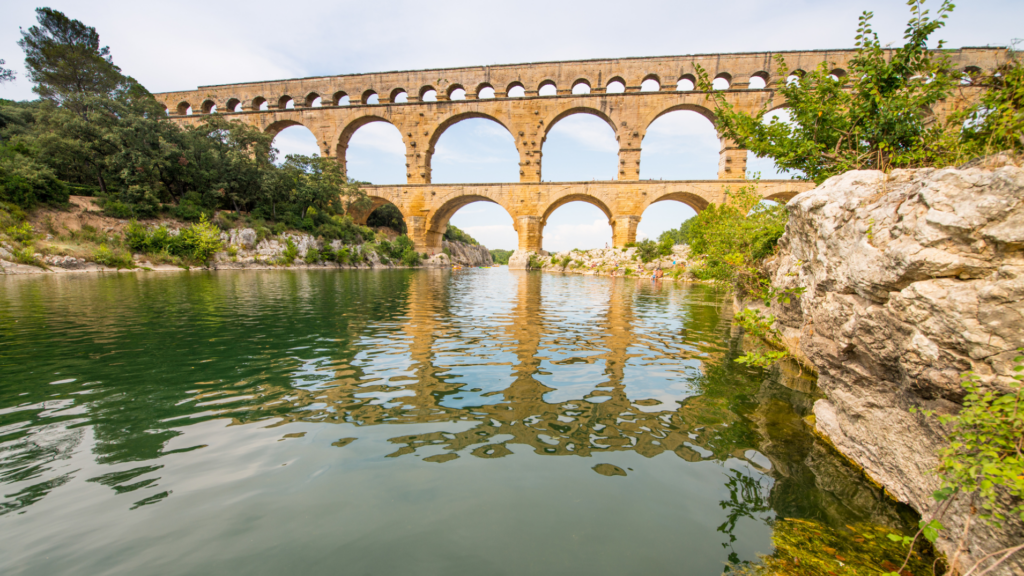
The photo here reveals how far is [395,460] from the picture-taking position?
8.31 ft

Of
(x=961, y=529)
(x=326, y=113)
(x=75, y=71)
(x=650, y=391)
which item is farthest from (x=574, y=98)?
(x=75, y=71)

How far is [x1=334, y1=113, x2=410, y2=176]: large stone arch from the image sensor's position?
102ft

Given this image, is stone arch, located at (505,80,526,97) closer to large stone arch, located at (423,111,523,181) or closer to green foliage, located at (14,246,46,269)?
large stone arch, located at (423,111,523,181)

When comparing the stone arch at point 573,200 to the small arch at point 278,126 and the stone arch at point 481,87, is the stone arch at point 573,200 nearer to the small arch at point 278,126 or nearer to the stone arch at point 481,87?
the stone arch at point 481,87

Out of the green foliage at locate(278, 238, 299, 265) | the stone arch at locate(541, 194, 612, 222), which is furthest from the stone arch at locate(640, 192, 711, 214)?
the green foliage at locate(278, 238, 299, 265)

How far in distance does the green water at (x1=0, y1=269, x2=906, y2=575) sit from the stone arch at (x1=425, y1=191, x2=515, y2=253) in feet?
83.7

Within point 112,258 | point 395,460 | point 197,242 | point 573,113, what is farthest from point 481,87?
point 395,460

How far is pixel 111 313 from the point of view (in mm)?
7285

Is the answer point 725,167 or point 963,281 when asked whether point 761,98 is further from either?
point 963,281

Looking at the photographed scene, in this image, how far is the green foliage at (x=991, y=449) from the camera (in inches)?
54.3

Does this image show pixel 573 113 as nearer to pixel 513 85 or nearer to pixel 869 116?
pixel 513 85

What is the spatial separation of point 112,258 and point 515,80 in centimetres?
2810

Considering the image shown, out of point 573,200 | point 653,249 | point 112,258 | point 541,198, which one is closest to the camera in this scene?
point 112,258

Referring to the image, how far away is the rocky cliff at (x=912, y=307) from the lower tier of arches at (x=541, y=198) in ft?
84.8
